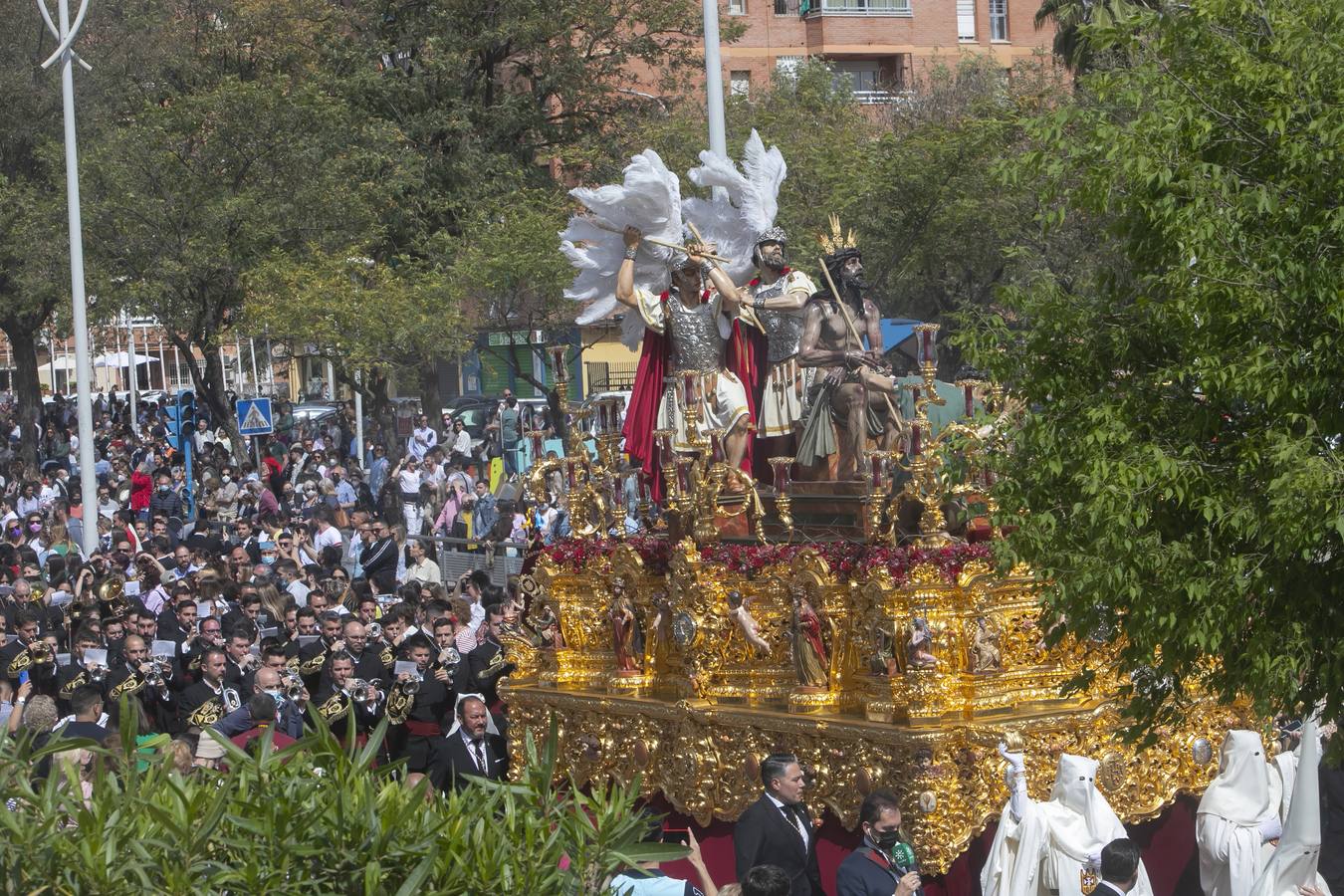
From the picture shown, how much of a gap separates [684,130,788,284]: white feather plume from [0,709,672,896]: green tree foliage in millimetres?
7696

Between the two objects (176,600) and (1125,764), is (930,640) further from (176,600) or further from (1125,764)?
(176,600)

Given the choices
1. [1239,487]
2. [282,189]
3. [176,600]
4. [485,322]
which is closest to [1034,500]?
[1239,487]

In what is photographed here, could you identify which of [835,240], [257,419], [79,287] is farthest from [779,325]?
[257,419]

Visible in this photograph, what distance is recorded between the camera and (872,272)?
114 ft

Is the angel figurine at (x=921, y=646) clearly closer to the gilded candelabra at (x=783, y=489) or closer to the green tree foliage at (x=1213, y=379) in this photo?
the gilded candelabra at (x=783, y=489)

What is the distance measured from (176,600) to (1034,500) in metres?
11.4

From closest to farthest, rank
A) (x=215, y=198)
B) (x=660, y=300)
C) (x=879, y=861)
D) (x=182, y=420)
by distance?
(x=879, y=861)
(x=660, y=300)
(x=215, y=198)
(x=182, y=420)

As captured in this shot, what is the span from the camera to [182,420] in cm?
3562

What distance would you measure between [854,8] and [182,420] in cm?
2081

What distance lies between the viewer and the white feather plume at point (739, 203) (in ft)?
42.3

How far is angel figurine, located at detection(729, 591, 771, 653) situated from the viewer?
1102 cm

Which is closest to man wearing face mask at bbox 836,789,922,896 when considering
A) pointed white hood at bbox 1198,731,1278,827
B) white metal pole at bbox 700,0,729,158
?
pointed white hood at bbox 1198,731,1278,827

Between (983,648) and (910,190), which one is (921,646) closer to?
(983,648)

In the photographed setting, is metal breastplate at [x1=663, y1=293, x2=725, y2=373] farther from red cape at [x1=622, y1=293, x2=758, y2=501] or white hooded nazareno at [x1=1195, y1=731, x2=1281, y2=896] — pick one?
white hooded nazareno at [x1=1195, y1=731, x2=1281, y2=896]
